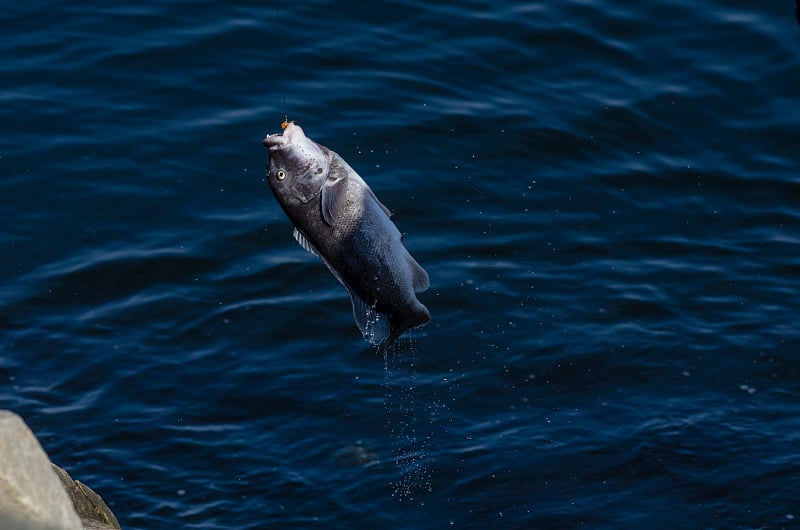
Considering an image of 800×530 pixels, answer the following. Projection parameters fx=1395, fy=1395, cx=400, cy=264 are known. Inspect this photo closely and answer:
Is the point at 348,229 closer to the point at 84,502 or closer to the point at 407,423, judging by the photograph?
the point at 84,502

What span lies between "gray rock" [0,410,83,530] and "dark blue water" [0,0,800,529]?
11.3 feet

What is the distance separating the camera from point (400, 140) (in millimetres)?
13281

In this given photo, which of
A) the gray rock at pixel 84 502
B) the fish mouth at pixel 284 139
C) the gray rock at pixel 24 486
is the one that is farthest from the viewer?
the gray rock at pixel 84 502

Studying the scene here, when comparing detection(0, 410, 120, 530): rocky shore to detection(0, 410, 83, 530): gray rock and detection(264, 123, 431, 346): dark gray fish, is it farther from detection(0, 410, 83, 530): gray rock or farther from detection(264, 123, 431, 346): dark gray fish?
detection(264, 123, 431, 346): dark gray fish

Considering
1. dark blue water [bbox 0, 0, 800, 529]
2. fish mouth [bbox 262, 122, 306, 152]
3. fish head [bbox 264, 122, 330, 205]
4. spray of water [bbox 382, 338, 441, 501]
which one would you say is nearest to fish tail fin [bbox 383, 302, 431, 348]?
fish head [bbox 264, 122, 330, 205]

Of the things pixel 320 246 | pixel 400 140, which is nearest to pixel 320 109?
pixel 400 140

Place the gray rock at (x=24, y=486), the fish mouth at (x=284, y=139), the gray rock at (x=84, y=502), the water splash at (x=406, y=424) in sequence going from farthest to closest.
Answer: the water splash at (x=406, y=424) → the gray rock at (x=84, y=502) → the fish mouth at (x=284, y=139) → the gray rock at (x=24, y=486)

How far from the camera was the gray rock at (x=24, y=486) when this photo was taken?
17.6 ft

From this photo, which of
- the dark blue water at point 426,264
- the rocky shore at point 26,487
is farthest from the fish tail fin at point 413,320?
the rocky shore at point 26,487

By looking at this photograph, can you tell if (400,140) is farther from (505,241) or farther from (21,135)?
(21,135)

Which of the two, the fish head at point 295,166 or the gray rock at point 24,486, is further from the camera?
the fish head at point 295,166

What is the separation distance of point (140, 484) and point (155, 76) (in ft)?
18.9

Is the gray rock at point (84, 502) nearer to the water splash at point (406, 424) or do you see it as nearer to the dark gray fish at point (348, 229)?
the dark gray fish at point (348, 229)

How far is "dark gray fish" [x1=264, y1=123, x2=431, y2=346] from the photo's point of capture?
7121mm
